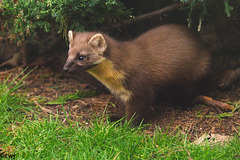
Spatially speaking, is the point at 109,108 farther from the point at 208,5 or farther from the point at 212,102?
the point at 208,5

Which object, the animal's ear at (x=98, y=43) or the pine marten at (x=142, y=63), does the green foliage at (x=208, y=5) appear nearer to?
the pine marten at (x=142, y=63)

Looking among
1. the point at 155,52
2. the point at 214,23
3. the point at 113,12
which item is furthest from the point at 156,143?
the point at 214,23

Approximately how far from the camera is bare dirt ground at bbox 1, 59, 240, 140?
4.58 meters

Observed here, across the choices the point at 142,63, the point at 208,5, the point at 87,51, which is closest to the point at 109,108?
the point at 142,63

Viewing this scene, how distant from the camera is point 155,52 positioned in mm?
4941

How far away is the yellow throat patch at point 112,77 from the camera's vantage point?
4.39 m

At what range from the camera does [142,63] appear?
4.67m

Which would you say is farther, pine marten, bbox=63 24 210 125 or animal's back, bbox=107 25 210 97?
animal's back, bbox=107 25 210 97

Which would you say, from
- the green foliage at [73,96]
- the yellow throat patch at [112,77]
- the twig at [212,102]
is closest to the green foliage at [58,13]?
the yellow throat patch at [112,77]

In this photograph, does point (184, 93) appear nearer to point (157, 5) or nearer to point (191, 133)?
point (191, 133)

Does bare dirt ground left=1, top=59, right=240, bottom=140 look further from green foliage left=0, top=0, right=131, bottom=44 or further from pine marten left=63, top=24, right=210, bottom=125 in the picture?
green foliage left=0, top=0, right=131, bottom=44

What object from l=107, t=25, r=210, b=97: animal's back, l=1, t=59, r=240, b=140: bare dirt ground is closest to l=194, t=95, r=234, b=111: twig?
l=1, t=59, r=240, b=140: bare dirt ground

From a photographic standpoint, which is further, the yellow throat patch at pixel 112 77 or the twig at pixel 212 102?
the twig at pixel 212 102

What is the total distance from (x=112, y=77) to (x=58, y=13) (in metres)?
1.34
